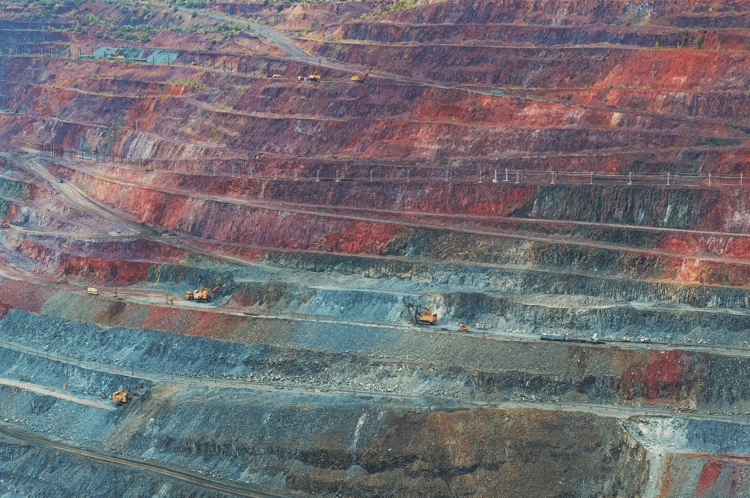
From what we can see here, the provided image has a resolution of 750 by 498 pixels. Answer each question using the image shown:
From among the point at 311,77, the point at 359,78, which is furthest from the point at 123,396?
the point at 311,77

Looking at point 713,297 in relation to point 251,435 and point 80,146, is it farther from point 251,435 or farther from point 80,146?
point 80,146

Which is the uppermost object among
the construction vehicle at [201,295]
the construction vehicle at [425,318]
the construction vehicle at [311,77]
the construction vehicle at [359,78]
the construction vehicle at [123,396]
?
the construction vehicle at [359,78]

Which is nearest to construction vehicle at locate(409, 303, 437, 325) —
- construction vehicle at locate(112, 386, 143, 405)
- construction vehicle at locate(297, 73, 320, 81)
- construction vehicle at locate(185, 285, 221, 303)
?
construction vehicle at locate(185, 285, 221, 303)

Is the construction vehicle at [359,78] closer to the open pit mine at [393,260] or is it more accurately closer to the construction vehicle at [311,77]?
the open pit mine at [393,260]

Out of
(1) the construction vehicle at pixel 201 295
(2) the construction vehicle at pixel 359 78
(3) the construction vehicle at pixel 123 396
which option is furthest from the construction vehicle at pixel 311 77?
(3) the construction vehicle at pixel 123 396

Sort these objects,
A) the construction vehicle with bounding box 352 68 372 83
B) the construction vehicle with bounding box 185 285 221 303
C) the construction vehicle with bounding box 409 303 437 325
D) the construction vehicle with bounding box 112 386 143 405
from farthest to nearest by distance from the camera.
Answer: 1. the construction vehicle with bounding box 352 68 372 83
2. the construction vehicle with bounding box 185 285 221 303
3. the construction vehicle with bounding box 409 303 437 325
4. the construction vehicle with bounding box 112 386 143 405

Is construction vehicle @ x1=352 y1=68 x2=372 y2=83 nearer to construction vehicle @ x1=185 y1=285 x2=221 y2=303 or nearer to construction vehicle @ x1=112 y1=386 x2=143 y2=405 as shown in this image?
construction vehicle @ x1=185 y1=285 x2=221 y2=303

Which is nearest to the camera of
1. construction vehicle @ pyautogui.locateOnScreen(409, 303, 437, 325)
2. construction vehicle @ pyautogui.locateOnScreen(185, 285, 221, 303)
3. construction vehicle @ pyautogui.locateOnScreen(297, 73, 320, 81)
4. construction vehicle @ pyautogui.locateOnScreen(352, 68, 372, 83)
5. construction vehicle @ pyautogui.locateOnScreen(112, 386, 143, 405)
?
construction vehicle @ pyautogui.locateOnScreen(112, 386, 143, 405)
